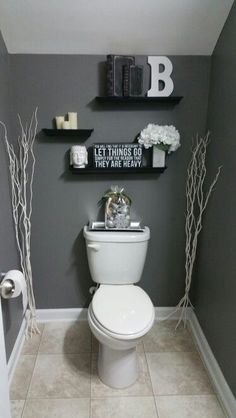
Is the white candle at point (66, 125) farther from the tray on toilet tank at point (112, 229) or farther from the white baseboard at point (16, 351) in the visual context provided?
the white baseboard at point (16, 351)

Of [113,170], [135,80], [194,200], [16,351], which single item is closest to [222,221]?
[194,200]

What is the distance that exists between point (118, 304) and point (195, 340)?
0.71 m

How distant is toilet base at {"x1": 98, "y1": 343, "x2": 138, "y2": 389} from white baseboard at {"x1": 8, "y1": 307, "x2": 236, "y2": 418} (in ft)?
1.48

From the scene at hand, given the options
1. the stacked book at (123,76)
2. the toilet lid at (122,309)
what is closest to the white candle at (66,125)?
the stacked book at (123,76)

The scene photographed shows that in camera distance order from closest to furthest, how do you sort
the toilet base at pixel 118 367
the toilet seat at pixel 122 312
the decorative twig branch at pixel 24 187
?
the toilet seat at pixel 122 312 → the toilet base at pixel 118 367 → the decorative twig branch at pixel 24 187

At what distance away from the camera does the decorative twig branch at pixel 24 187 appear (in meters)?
1.72

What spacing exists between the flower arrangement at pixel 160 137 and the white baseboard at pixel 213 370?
3.91ft

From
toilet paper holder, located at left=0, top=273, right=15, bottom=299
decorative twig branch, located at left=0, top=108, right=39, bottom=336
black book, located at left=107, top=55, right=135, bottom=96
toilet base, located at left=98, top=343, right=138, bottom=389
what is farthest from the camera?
decorative twig branch, located at left=0, top=108, right=39, bottom=336

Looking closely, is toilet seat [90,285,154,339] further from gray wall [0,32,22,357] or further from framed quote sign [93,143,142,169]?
framed quote sign [93,143,142,169]

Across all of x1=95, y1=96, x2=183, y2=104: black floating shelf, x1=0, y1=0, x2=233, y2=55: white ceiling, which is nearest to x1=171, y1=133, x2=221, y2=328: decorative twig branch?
x1=95, y1=96, x2=183, y2=104: black floating shelf

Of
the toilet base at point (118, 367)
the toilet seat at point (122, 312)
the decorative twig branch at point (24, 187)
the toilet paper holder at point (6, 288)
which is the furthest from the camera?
the decorative twig branch at point (24, 187)

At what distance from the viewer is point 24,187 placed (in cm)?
172

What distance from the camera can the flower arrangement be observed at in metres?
1.68

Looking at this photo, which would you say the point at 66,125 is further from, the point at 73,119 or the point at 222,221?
the point at 222,221
